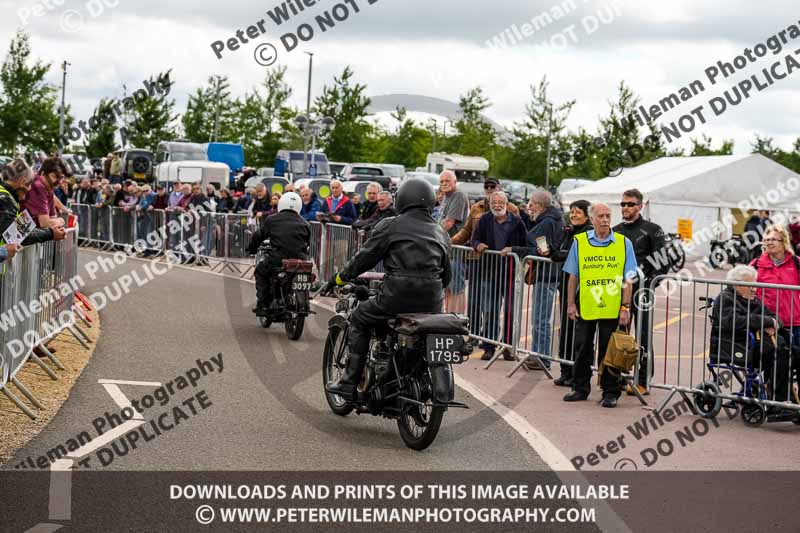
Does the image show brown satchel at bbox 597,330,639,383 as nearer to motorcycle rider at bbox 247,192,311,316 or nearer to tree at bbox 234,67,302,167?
motorcycle rider at bbox 247,192,311,316

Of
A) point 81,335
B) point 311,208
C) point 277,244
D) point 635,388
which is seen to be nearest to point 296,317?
point 277,244

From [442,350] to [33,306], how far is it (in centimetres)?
445

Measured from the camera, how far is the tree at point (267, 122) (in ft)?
215

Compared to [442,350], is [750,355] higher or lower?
lower

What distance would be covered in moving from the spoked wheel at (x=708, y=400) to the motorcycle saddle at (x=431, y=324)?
3009 mm

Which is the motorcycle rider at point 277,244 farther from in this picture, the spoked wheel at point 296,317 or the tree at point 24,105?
the tree at point 24,105

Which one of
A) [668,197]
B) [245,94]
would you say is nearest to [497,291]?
[668,197]

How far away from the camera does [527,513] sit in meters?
6.08

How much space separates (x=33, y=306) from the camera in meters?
10.2

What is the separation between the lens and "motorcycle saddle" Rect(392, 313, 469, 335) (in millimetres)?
7699

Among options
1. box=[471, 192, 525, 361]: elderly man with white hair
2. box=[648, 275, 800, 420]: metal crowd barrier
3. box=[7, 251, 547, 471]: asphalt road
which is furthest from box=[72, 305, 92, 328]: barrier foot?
box=[648, 275, 800, 420]: metal crowd barrier

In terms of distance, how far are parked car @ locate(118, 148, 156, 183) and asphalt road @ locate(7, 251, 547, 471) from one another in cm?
3426

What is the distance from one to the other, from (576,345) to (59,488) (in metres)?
5.91

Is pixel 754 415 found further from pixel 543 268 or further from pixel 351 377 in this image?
pixel 351 377
